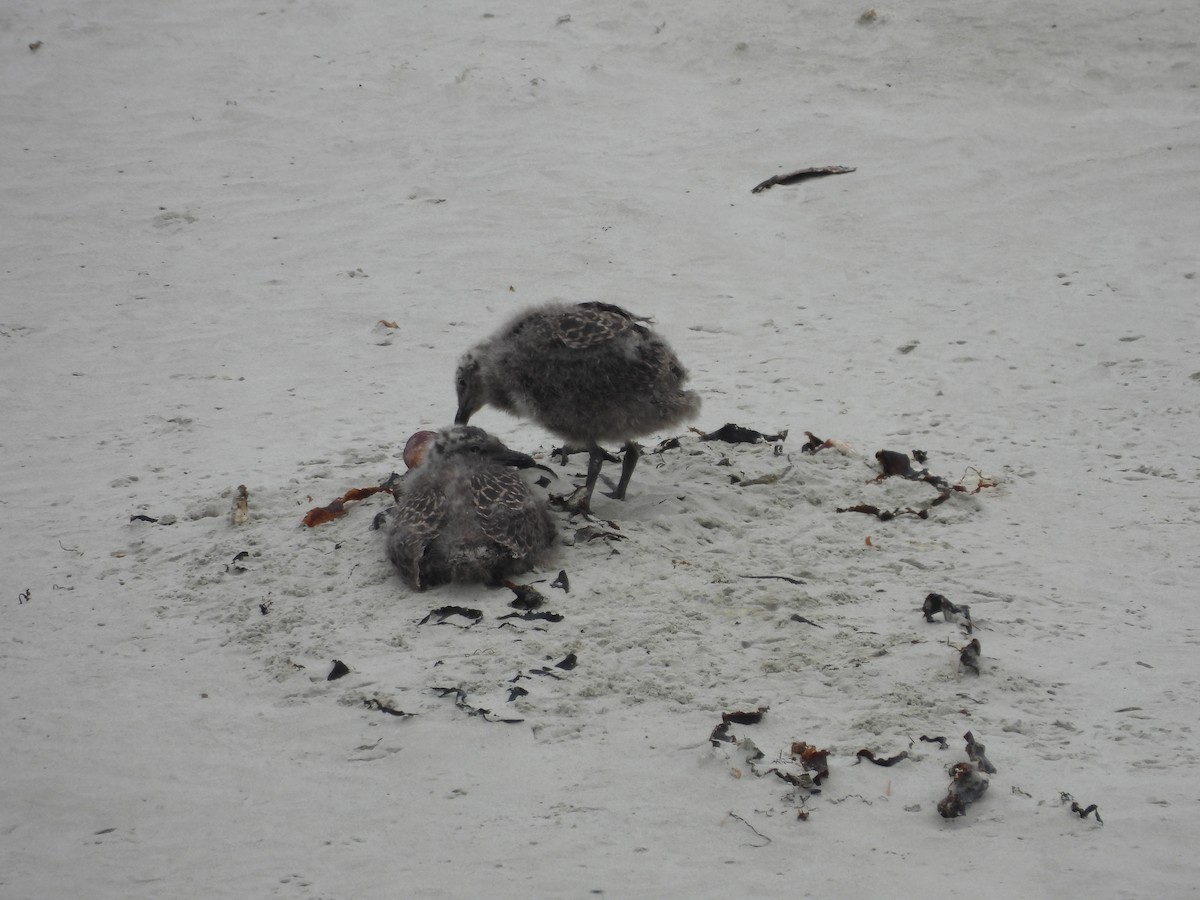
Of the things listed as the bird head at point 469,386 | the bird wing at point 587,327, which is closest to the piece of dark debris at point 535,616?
the bird wing at point 587,327

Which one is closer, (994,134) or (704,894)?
(704,894)

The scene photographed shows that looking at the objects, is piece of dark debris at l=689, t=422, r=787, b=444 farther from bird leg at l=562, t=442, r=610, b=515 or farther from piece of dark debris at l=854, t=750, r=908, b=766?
piece of dark debris at l=854, t=750, r=908, b=766

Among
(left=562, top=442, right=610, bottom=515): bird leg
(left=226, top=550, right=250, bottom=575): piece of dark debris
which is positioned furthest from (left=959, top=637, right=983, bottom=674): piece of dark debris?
(left=226, top=550, right=250, bottom=575): piece of dark debris

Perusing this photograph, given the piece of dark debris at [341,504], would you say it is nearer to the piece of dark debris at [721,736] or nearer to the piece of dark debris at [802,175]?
the piece of dark debris at [721,736]

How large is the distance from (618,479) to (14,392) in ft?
13.2

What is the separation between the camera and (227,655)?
474 centimetres

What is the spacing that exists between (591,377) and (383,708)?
1.99 m

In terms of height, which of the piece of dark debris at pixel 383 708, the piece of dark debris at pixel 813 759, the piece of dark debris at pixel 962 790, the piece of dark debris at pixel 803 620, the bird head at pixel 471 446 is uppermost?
the bird head at pixel 471 446

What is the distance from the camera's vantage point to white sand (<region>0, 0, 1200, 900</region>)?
367cm

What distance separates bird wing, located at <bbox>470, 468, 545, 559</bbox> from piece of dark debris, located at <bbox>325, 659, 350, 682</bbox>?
2.91 ft

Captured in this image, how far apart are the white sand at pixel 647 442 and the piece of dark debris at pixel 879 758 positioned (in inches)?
1.9

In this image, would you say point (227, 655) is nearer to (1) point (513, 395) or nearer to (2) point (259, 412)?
(1) point (513, 395)

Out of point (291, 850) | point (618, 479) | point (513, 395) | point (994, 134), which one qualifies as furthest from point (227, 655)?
point (994, 134)

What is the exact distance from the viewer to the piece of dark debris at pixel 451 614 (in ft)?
15.9
